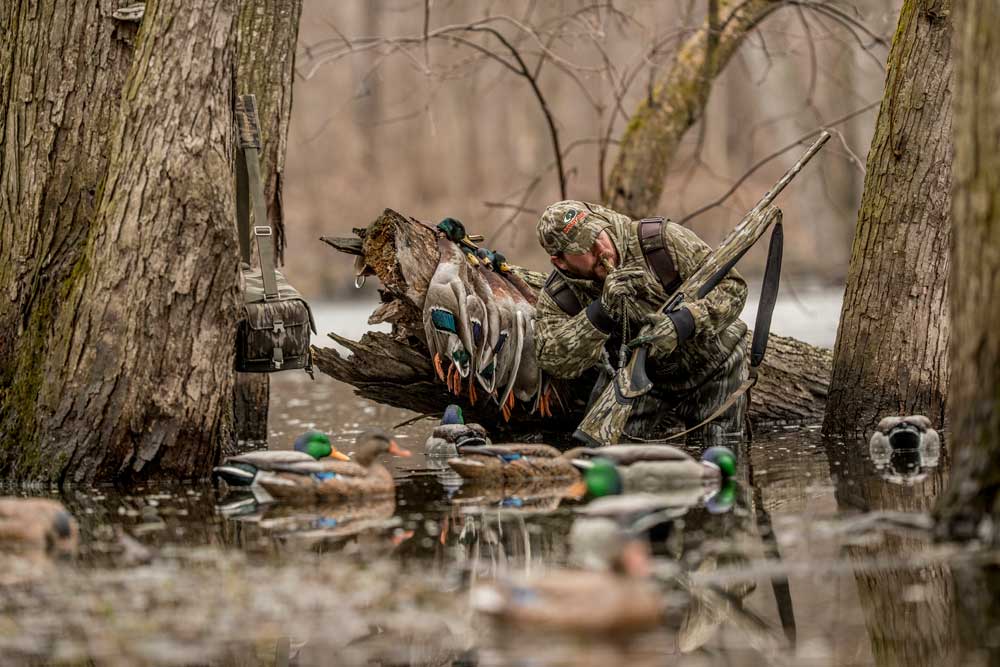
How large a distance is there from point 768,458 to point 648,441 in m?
0.87

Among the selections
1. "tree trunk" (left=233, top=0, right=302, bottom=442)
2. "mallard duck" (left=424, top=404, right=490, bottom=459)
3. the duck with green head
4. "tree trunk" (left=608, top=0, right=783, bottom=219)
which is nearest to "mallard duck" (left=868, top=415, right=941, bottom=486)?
"mallard duck" (left=424, top=404, right=490, bottom=459)

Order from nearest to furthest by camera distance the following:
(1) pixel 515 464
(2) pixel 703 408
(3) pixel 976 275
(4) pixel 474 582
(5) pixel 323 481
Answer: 1. (3) pixel 976 275
2. (4) pixel 474 582
3. (5) pixel 323 481
4. (1) pixel 515 464
5. (2) pixel 703 408

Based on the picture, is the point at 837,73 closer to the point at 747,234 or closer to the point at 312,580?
the point at 747,234

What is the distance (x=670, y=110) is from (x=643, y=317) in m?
4.90

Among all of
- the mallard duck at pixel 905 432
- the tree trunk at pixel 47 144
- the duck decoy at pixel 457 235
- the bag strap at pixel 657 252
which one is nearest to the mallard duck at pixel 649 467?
the mallard duck at pixel 905 432

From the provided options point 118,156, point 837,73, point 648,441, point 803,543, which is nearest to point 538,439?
point 648,441

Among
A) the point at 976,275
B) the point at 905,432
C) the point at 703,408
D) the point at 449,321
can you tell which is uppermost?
the point at 449,321

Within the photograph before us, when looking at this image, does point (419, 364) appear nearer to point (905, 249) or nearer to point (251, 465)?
point (251, 465)

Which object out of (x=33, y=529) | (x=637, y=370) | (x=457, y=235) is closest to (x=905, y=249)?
(x=637, y=370)

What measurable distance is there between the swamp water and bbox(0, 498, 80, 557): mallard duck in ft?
0.38

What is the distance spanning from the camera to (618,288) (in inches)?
299

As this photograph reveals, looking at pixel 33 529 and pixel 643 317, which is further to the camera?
pixel 643 317

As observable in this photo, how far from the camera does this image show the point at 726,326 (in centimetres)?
814

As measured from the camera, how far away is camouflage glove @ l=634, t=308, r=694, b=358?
7.65 meters
